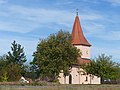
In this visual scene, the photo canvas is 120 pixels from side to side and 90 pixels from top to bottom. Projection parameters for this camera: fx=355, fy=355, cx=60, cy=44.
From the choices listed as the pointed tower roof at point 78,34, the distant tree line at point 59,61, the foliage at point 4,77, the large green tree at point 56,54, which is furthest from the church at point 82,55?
the foliage at point 4,77

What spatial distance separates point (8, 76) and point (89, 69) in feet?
63.7

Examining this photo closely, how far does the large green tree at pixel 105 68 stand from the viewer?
81125 millimetres

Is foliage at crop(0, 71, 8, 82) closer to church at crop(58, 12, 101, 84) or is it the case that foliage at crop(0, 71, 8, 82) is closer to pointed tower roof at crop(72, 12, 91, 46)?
church at crop(58, 12, 101, 84)

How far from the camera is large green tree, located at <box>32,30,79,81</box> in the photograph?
255ft

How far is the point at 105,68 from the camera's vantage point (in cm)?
8100

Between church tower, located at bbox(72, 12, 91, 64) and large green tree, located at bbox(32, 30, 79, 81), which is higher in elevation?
church tower, located at bbox(72, 12, 91, 64)

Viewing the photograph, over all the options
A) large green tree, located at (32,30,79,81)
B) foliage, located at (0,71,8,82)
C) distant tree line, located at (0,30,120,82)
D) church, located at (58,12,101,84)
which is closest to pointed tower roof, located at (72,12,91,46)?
church, located at (58,12,101,84)

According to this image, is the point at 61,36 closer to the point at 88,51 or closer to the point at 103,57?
the point at 103,57

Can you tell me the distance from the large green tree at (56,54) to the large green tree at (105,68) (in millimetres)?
6601

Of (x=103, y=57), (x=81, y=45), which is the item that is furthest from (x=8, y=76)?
(x=81, y=45)

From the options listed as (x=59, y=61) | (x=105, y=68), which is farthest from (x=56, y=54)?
(x=105, y=68)

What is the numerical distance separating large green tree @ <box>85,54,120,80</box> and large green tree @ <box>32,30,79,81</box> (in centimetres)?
660

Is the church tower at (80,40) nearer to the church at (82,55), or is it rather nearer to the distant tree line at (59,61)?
the church at (82,55)

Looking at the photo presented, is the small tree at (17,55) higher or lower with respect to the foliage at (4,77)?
higher
